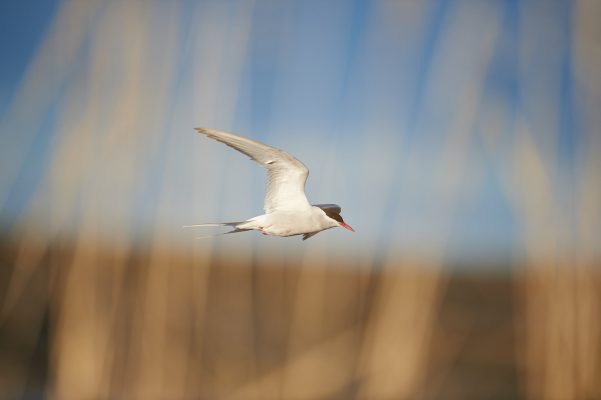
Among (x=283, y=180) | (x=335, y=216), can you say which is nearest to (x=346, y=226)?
(x=335, y=216)

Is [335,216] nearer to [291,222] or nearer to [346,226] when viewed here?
[346,226]

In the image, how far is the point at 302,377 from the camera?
3729 mm

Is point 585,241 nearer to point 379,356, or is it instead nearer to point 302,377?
point 379,356

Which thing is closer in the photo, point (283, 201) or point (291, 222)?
point (291, 222)

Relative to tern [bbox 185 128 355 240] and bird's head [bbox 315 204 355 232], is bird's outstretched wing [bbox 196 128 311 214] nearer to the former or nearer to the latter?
tern [bbox 185 128 355 240]

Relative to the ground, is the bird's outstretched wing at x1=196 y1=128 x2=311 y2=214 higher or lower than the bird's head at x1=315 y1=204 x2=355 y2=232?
higher

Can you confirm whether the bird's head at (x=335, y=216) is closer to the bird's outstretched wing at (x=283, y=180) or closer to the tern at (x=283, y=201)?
the tern at (x=283, y=201)

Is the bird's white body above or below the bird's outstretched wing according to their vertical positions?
below

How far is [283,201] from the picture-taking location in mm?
2119

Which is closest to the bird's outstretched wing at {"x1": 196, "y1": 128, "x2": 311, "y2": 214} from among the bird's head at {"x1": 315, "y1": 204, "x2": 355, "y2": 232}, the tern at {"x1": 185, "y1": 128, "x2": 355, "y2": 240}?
the tern at {"x1": 185, "y1": 128, "x2": 355, "y2": 240}

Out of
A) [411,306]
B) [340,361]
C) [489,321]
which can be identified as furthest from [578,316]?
[489,321]

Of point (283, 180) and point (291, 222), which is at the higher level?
point (283, 180)

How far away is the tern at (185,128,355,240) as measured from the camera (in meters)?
1.88

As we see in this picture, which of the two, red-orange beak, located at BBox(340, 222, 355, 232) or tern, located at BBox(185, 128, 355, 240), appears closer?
tern, located at BBox(185, 128, 355, 240)
